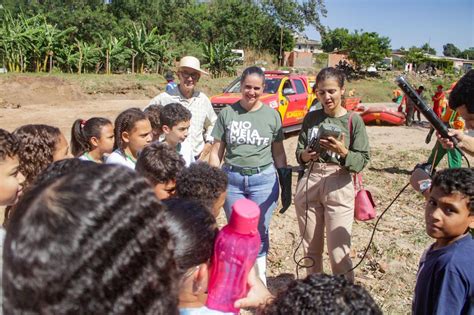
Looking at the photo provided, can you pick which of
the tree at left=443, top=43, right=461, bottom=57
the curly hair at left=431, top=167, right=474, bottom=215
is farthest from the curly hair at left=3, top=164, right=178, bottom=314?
the tree at left=443, top=43, right=461, bottom=57

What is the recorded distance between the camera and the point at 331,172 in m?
3.10

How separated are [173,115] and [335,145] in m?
1.30

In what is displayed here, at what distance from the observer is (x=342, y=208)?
3.08 metres

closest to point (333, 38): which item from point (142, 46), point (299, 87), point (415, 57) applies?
point (415, 57)

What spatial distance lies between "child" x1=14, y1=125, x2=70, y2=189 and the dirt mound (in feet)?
50.5

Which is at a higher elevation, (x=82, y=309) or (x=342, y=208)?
(x=82, y=309)

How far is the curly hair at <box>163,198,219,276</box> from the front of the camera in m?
1.32

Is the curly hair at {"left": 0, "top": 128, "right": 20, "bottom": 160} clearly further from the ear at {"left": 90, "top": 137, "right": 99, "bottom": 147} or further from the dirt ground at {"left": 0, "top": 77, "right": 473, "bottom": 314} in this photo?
the dirt ground at {"left": 0, "top": 77, "right": 473, "bottom": 314}

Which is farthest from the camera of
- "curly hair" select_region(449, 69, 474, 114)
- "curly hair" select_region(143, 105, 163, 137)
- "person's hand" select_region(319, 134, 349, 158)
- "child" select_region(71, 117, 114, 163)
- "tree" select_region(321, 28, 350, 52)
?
"tree" select_region(321, 28, 350, 52)

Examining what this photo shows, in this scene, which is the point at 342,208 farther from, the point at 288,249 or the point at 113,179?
the point at 113,179

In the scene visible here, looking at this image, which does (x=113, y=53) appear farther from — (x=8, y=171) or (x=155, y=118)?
(x=8, y=171)

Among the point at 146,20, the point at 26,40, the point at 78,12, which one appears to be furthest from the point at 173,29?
the point at 26,40

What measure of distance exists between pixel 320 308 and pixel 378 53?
1648 inches

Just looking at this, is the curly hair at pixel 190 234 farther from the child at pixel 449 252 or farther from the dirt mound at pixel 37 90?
the dirt mound at pixel 37 90
